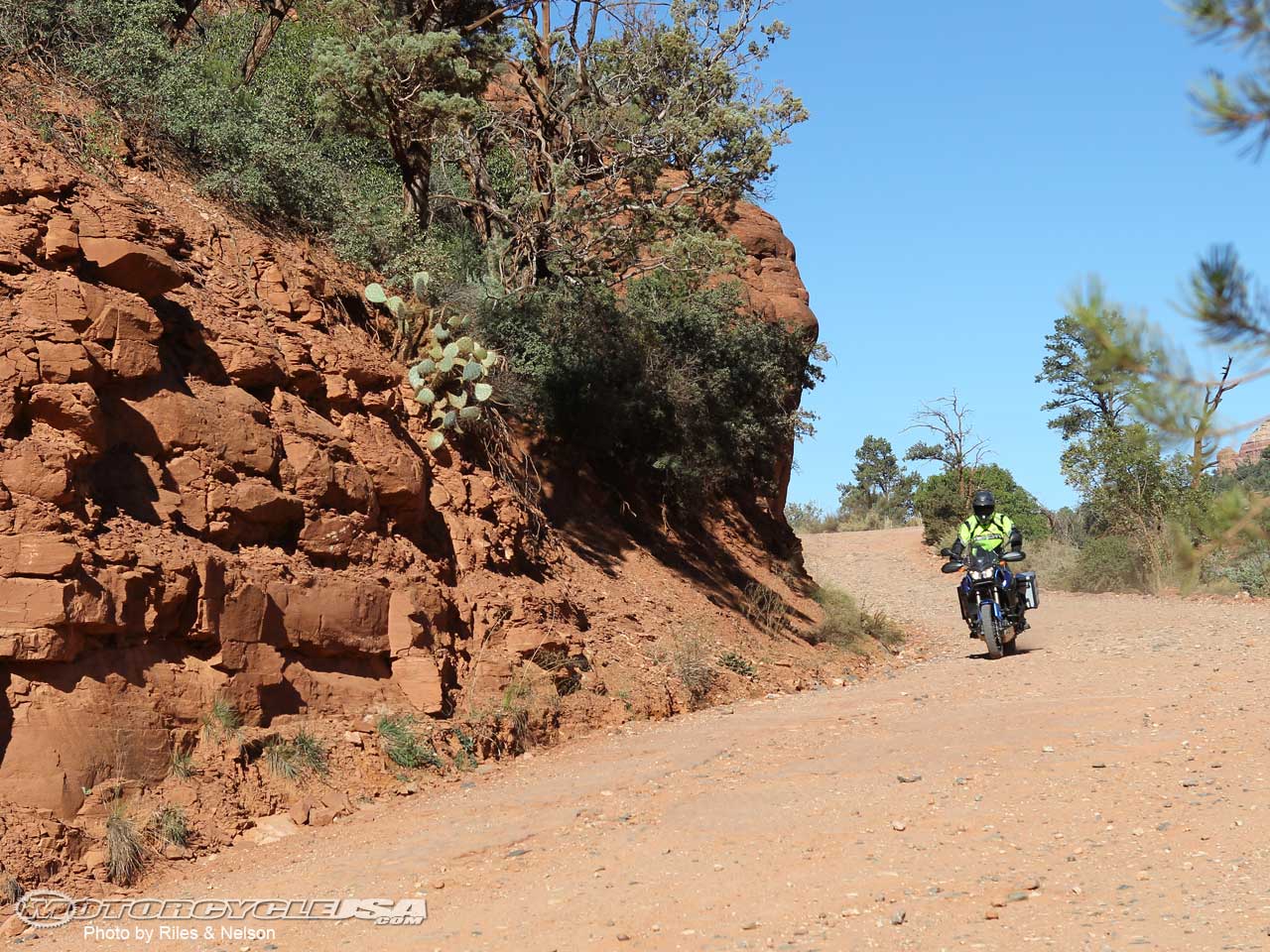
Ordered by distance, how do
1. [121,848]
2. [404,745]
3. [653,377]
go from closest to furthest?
[121,848]
[404,745]
[653,377]

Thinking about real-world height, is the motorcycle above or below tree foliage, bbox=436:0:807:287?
below

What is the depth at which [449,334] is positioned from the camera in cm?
1257

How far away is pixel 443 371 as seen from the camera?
12.0m

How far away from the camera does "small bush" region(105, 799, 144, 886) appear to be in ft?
22.7

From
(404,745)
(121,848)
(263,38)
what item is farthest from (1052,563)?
(121,848)

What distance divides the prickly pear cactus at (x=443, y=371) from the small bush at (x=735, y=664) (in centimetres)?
368

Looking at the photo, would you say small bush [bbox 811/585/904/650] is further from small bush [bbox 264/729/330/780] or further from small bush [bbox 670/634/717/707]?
small bush [bbox 264/729/330/780]

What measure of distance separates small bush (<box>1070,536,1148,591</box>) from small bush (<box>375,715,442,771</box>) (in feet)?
61.5

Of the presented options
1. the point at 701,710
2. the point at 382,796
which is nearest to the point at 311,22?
the point at 701,710

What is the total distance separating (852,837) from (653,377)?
32.8ft

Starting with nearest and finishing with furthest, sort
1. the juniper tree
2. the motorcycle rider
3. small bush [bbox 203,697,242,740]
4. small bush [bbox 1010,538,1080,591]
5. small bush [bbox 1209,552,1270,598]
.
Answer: small bush [bbox 203,697,242,740] < the juniper tree < the motorcycle rider < small bush [bbox 1209,552,1270,598] < small bush [bbox 1010,538,1080,591]

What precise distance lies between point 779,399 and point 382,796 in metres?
11.2

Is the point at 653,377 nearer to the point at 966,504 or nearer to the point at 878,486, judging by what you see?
the point at 966,504

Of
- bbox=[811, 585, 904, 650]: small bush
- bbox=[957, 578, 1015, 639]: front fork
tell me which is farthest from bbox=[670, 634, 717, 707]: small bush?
bbox=[811, 585, 904, 650]: small bush
